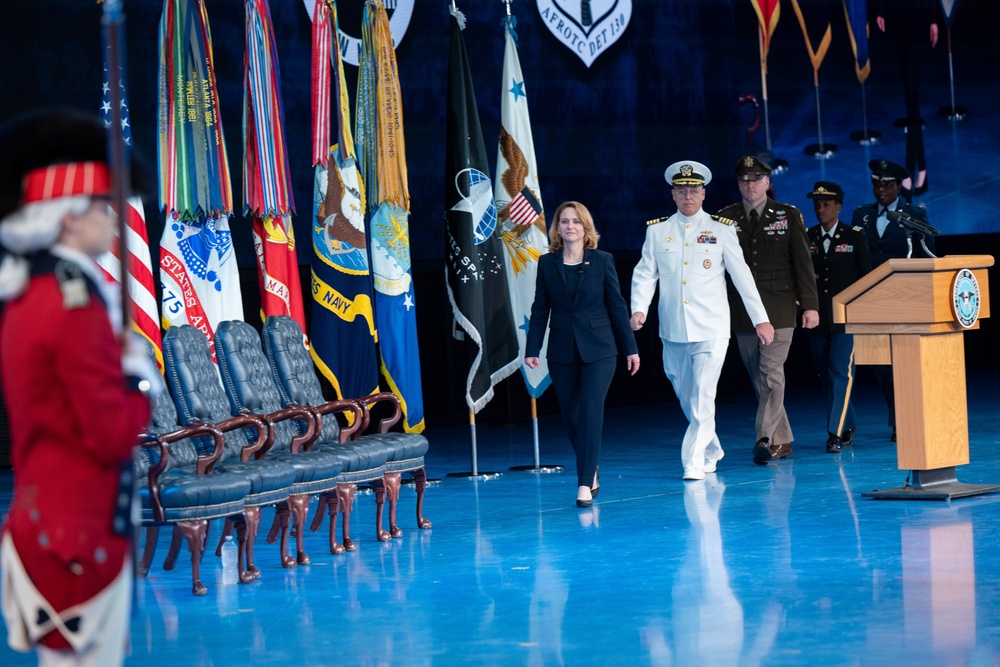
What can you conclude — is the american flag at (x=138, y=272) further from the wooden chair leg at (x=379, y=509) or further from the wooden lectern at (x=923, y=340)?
the wooden lectern at (x=923, y=340)

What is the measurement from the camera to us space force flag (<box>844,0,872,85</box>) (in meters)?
12.9

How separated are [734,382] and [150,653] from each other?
9012 millimetres

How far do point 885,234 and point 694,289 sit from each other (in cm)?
234

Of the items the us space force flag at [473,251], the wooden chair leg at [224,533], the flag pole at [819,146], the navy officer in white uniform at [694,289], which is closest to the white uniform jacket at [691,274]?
the navy officer in white uniform at [694,289]

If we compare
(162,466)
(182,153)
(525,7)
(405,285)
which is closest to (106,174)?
(162,466)

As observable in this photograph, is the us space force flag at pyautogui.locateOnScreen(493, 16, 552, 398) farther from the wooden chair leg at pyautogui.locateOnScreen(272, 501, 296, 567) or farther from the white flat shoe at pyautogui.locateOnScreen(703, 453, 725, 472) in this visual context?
the wooden chair leg at pyautogui.locateOnScreen(272, 501, 296, 567)

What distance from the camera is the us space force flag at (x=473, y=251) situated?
8164 millimetres

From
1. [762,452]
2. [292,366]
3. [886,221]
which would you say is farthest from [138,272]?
[886,221]

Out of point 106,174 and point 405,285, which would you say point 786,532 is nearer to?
point 405,285

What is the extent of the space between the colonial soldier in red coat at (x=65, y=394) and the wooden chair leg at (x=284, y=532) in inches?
118

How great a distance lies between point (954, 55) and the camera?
1338 cm

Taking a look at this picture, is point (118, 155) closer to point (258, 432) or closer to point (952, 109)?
point (258, 432)

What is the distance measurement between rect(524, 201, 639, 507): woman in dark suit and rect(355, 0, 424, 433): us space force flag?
42.5 inches

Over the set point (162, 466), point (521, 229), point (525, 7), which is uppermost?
point (525, 7)
